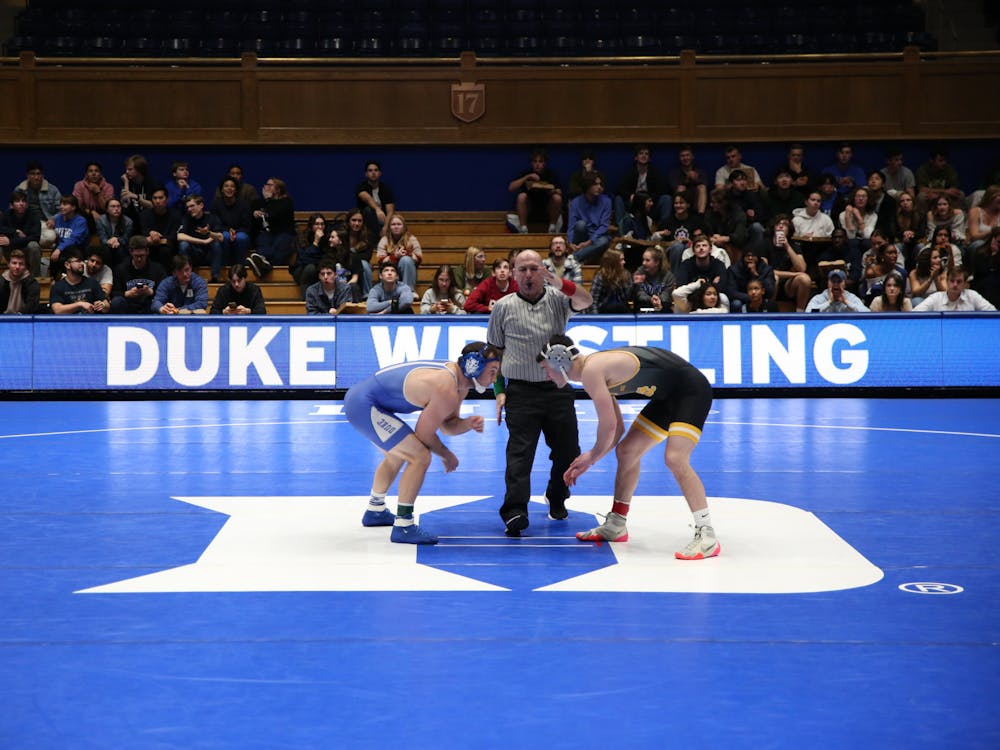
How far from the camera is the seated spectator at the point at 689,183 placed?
17.2 metres

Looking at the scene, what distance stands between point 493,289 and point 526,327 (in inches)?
193

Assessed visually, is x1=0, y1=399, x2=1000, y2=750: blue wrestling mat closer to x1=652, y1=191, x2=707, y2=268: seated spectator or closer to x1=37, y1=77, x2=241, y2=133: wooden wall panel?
x1=652, y1=191, x2=707, y2=268: seated spectator

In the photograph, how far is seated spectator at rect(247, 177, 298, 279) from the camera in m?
17.4

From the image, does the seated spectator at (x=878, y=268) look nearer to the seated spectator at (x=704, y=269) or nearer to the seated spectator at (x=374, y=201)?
the seated spectator at (x=704, y=269)

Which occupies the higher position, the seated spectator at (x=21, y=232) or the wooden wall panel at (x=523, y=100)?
the wooden wall panel at (x=523, y=100)

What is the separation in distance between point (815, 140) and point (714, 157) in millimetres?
1614

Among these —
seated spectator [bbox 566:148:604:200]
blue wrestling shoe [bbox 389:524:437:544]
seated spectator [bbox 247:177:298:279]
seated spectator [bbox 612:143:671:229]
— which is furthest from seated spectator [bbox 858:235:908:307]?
blue wrestling shoe [bbox 389:524:437:544]

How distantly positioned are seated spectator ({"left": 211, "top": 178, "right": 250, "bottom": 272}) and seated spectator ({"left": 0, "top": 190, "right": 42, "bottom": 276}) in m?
2.49

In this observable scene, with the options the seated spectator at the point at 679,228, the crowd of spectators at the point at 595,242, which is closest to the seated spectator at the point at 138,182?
the crowd of spectators at the point at 595,242

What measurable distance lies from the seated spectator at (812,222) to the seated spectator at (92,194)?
981 cm

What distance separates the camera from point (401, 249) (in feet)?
54.0

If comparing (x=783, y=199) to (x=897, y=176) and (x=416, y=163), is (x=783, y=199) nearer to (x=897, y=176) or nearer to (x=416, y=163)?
(x=897, y=176)

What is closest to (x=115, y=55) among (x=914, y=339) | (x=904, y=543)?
(x=914, y=339)

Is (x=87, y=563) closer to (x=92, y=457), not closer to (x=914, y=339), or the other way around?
(x=92, y=457)
